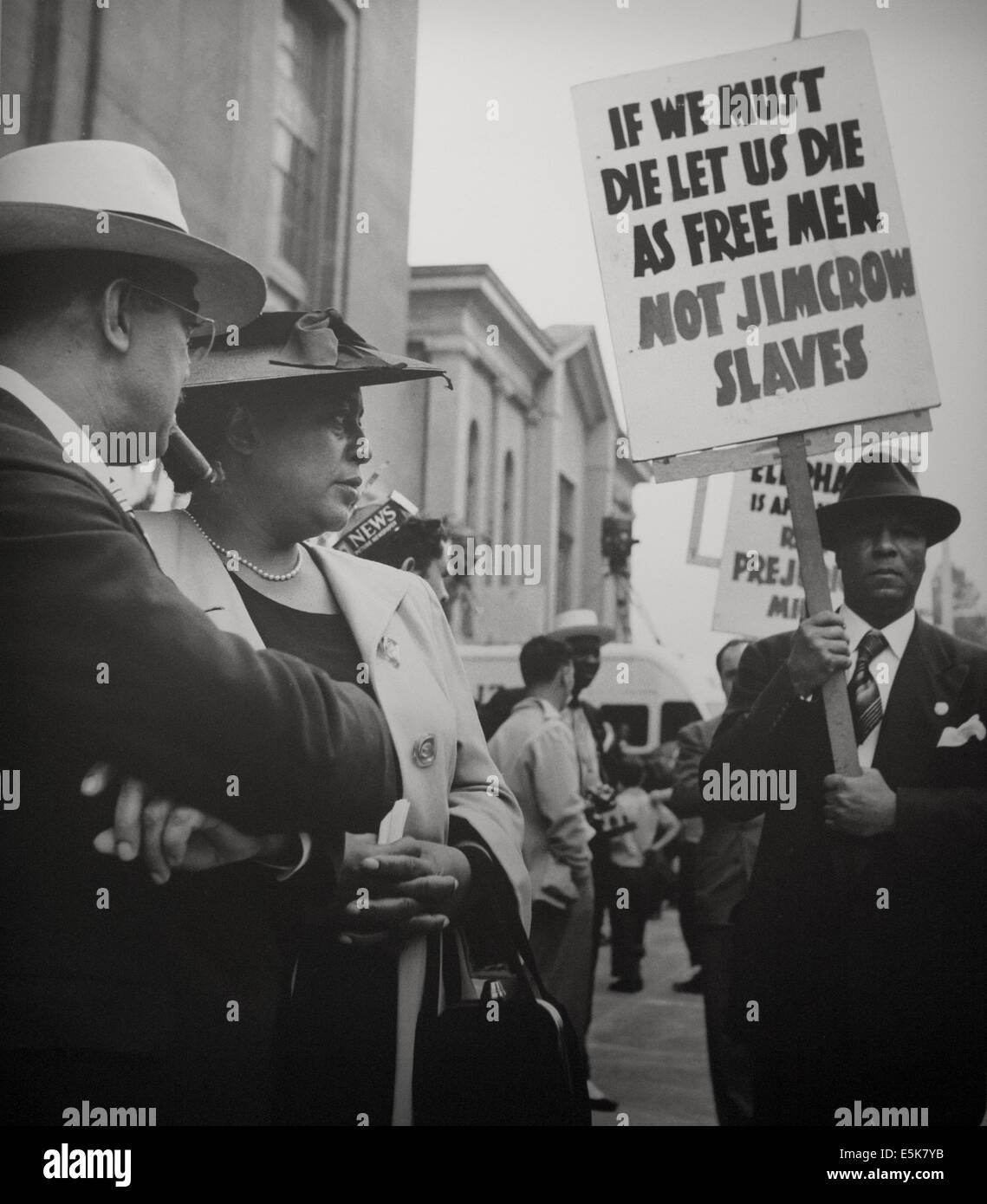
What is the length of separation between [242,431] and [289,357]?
0.62 ft

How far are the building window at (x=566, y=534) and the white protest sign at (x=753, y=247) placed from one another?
0.36 metres

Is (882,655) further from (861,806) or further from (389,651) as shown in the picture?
(389,651)

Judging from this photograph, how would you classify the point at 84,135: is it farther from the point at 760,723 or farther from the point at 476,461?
the point at 760,723

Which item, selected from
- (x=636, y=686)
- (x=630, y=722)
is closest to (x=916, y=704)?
(x=636, y=686)

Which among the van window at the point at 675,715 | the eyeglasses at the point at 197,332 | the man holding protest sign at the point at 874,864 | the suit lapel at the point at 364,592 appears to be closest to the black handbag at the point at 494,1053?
the suit lapel at the point at 364,592

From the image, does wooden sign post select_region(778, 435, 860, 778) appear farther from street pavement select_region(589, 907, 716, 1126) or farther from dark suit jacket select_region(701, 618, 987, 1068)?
street pavement select_region(589, 907, 716, 1126)

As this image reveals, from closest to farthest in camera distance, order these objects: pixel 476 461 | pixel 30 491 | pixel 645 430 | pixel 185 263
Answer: pixel 30 491 < pixel 185 263 < pixel 645 430 < pixel 476 461

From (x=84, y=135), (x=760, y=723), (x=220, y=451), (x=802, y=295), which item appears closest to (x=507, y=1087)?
(x=760, y=723)

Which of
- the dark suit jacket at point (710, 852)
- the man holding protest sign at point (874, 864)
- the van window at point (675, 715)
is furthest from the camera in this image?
the van window at point (675, 715)

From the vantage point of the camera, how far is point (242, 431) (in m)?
2.78

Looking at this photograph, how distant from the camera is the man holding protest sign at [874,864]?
128 inches

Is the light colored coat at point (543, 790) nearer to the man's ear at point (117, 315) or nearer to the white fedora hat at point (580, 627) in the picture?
the white fedora hat at point (580, 627)

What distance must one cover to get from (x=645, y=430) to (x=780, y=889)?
4.06 ft

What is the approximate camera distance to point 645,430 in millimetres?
3316
